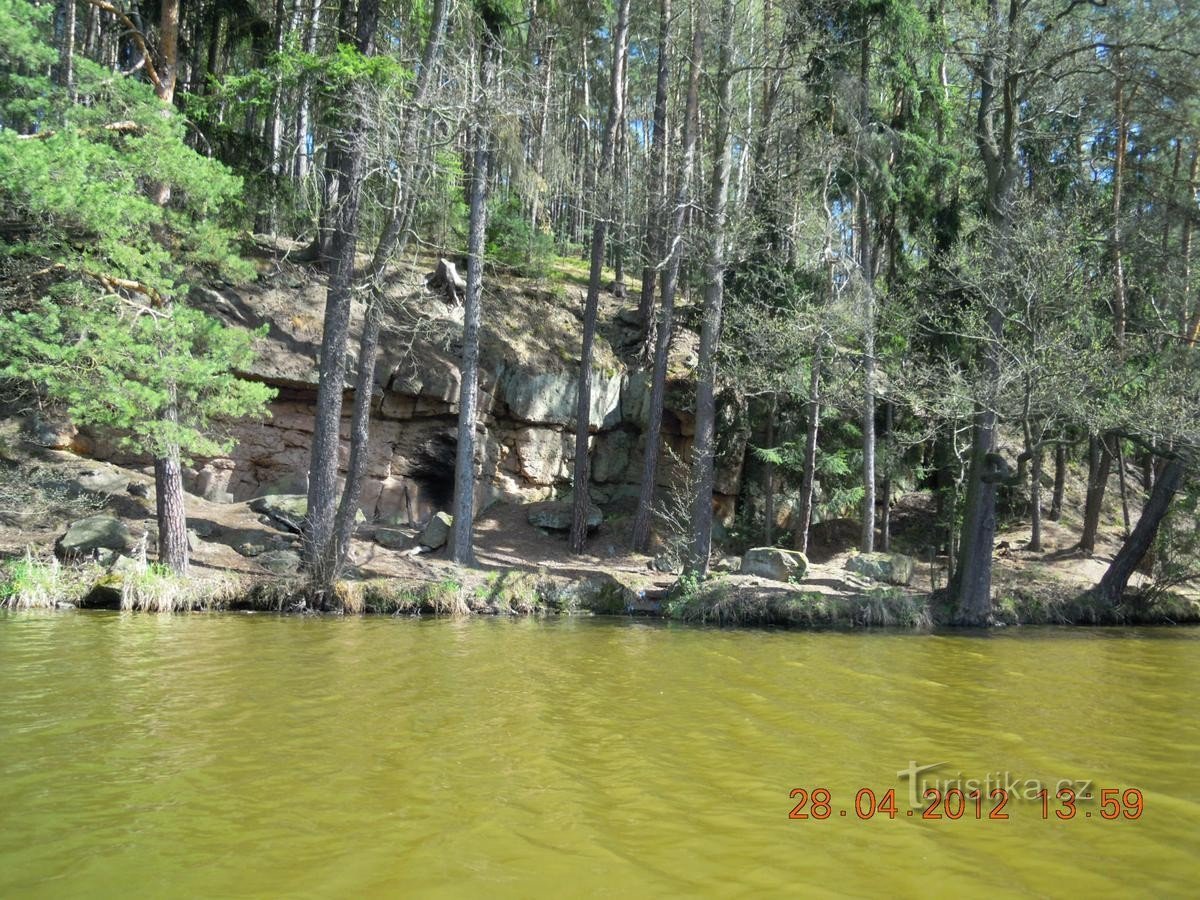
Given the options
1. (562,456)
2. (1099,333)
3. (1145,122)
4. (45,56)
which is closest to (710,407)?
(562,456)

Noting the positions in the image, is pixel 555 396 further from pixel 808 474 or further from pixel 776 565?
pixel 776 565

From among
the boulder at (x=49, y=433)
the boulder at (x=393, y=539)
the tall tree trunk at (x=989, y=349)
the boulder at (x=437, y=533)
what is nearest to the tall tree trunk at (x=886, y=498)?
the tall tree trunk at (x=989, y=349)

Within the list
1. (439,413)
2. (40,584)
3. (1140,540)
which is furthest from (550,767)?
(439,413)

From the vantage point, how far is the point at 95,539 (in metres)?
13.4

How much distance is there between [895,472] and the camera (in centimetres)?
2042

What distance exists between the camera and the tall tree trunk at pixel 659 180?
1914 cm

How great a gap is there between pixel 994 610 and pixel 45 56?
17162 millimetres

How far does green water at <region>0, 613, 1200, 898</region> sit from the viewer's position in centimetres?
380

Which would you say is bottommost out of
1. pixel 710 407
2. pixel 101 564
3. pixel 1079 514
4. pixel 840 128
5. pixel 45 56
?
pixel 101 564

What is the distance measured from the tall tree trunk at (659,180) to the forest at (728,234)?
11 cm

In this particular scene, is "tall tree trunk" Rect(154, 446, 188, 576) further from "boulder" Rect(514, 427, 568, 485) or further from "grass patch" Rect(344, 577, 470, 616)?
"boulder" Rect(514, 427, 568, 485)

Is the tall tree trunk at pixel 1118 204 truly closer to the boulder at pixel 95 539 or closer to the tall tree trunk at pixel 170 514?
the tall tree trunk at pixel 170 514

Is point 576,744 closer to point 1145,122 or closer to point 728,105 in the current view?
point 728,105

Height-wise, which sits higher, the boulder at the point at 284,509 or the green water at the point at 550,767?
the boulder at the point at 284,509
